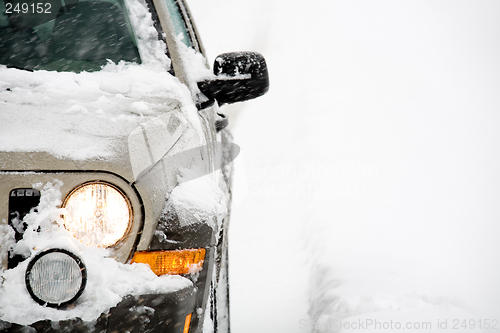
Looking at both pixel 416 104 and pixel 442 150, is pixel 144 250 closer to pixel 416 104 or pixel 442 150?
pixel 442 150

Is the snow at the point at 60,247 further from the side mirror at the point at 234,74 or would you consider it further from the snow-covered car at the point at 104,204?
the side mirror at the point at 234,74

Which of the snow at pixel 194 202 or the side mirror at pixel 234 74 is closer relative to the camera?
the snow at pixel 194 202

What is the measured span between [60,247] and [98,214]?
148 mm

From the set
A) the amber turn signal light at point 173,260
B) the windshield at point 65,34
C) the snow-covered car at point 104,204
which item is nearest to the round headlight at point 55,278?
the snow-covered car at point 104,204

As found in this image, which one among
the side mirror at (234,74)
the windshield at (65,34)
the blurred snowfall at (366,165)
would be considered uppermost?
the windshield at (65,34)

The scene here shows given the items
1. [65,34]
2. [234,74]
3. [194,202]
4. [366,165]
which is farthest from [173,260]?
[366,165]

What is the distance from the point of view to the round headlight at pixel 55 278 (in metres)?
1.09

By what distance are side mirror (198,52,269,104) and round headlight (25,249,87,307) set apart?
135cm

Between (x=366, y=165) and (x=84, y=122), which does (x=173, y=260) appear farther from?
(x=366, y=165)

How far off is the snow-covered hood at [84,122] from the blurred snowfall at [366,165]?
206cm

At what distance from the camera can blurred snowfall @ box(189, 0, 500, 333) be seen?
337 centimetres

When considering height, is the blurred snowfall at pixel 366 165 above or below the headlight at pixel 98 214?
below

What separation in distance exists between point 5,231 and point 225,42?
8209 millimetres

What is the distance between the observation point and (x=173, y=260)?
1351mm
